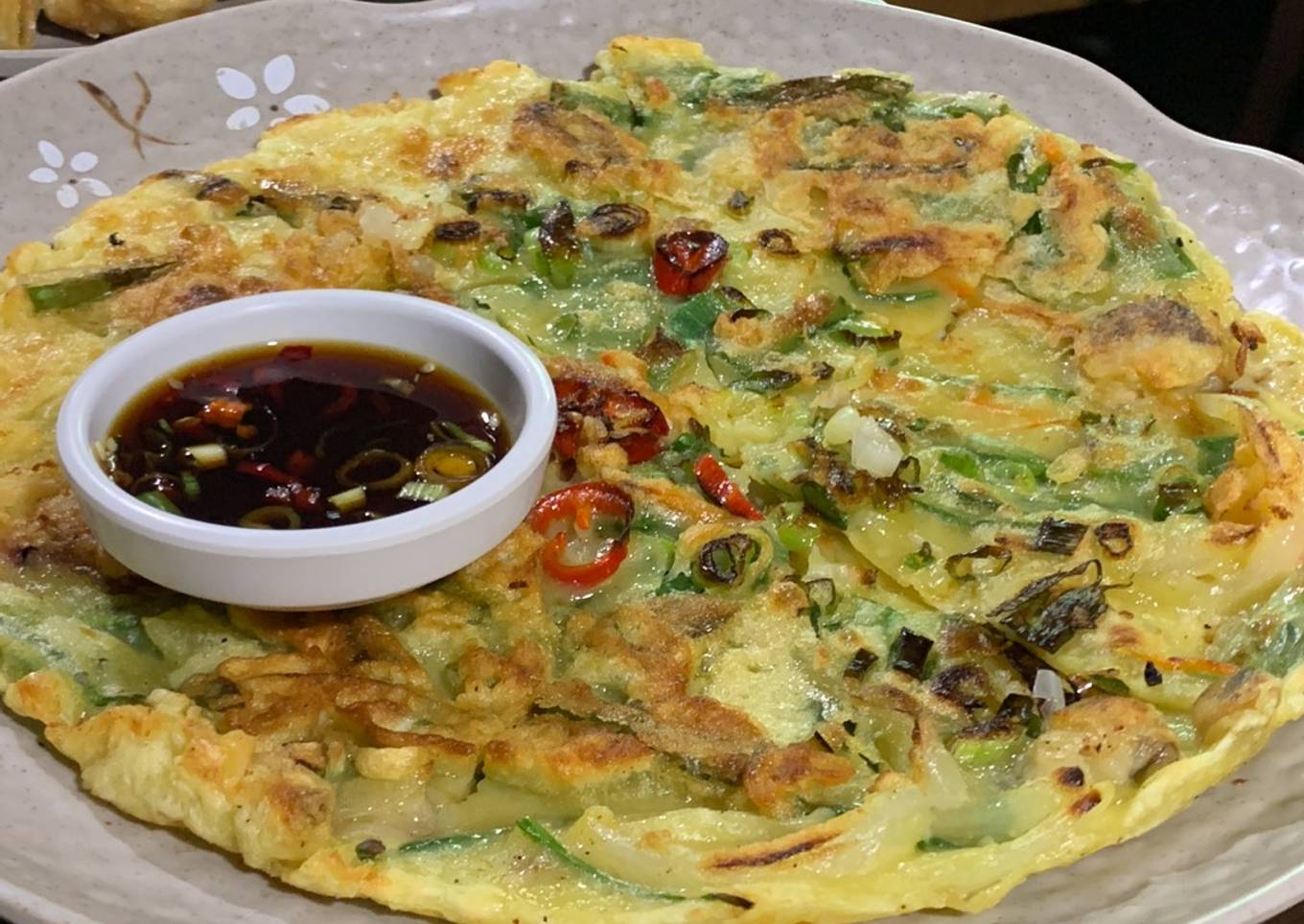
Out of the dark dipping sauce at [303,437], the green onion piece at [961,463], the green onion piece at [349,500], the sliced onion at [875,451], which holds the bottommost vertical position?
the green onion piece at [961,463]

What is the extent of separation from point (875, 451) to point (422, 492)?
1188 mm

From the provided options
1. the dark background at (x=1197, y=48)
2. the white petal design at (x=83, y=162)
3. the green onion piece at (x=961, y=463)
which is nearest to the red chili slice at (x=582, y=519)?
the green onion piece at (x=961, y=463)

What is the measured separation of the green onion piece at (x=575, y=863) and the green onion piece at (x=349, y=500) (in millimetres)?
799

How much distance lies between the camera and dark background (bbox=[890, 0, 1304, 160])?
8.91 meters

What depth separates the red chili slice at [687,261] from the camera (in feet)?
13.0

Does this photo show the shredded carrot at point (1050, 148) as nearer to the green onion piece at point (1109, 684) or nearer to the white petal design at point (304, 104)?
the green onion piece at point (1109, 684)

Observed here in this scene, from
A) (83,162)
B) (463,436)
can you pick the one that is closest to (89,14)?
(83,162)

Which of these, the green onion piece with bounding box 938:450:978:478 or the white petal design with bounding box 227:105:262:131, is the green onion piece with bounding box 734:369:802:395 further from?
the white petal design with bounding box 227:105:262:131

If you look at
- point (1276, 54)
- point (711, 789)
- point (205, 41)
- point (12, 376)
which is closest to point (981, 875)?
point (711, 789)

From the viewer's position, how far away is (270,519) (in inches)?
110

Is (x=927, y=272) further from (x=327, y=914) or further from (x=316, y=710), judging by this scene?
(x=327, y=914)

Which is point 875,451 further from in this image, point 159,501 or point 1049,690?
point 159,501

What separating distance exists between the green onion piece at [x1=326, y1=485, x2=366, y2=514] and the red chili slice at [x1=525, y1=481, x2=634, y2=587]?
0.46m

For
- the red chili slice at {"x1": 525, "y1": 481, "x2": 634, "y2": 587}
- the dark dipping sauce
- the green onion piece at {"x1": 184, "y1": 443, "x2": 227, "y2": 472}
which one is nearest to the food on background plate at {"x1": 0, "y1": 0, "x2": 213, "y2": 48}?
the dark dipping sauce
